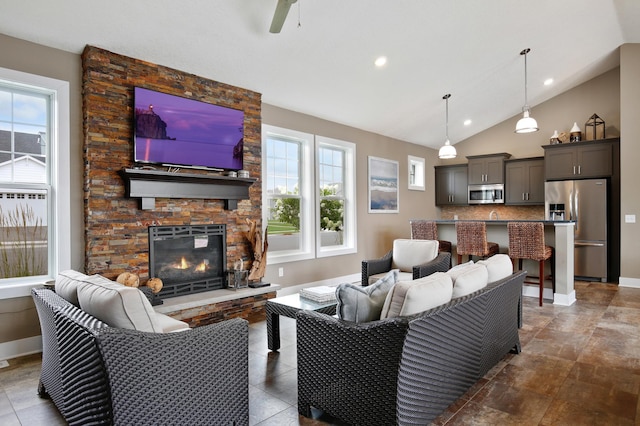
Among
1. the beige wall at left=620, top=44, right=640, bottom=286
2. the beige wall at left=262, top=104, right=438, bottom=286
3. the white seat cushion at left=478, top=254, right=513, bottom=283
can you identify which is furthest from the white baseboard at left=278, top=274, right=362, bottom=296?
the beige wall at left=620, top=44, right=640, bottom=286

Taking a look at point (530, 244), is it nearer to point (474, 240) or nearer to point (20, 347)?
point (474, 240)

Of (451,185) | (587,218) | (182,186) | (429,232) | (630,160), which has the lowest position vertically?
(429,232)

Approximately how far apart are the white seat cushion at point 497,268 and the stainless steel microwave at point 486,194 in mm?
5418

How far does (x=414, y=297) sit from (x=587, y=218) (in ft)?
20.0

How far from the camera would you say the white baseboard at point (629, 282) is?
5949 mm

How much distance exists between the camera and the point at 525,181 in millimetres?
7680

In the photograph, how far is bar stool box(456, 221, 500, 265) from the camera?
5184 mm

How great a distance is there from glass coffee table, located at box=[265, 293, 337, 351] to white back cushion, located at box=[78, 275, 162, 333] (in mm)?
1241

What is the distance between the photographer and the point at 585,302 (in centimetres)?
496

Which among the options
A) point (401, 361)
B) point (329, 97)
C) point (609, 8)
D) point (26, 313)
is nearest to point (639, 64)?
point (609, 8)

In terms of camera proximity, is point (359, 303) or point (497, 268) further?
point (497, 268)

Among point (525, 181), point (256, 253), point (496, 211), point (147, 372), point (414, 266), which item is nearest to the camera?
point (147, 372)

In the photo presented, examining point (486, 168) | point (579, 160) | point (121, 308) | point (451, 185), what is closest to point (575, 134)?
point (579, 160)

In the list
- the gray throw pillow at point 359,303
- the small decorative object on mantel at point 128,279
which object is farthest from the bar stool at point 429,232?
the small decorative object on mantel at point 128,279
